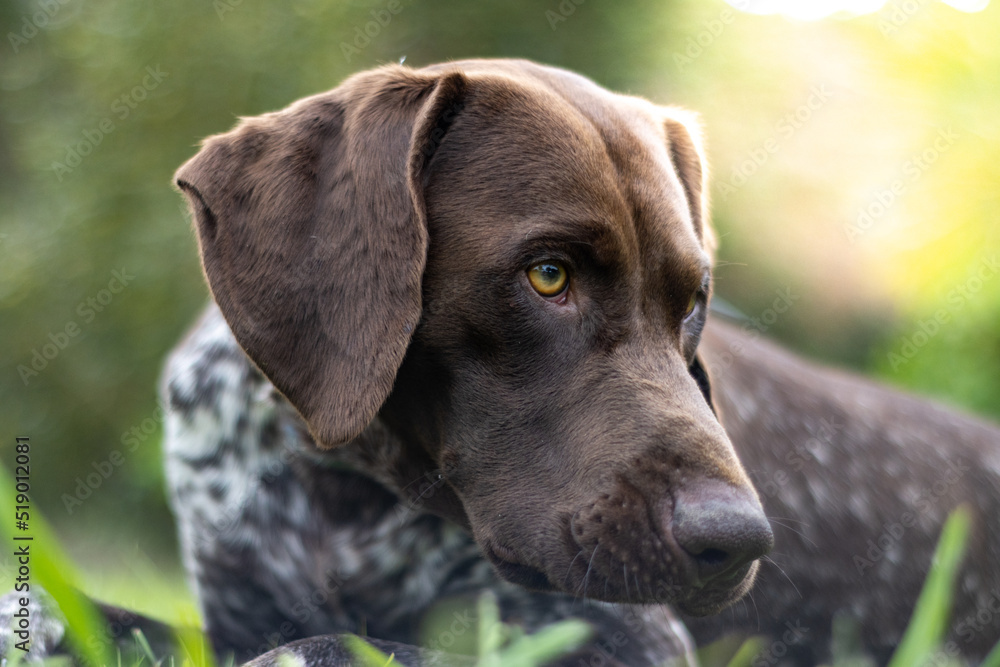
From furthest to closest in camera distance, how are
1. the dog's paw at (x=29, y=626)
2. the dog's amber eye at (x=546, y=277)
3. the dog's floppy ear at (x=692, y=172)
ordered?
1. the dog's floppy ear at (x=692, y=172)
2. the dog's paw at (x=29, y=626)
3. the dog's amber eye at (x=546, y=277)

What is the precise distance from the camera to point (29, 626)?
250cm

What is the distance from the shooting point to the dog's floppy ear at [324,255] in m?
2.20

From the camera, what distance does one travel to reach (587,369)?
2229 millimetres

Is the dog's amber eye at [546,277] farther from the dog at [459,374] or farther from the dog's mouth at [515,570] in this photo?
the dog's mouth at [515,570]

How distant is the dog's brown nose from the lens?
1.91 meters

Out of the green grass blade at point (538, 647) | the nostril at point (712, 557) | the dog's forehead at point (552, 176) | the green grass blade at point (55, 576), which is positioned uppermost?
the dog's forehead at point (552, 176)

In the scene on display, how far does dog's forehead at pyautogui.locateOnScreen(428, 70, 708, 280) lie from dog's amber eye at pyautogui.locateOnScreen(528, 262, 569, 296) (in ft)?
0.27

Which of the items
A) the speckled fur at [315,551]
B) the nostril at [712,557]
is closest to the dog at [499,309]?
the nostril at [712,557]

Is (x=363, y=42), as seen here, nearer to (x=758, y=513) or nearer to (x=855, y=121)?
(x=855, y=121)

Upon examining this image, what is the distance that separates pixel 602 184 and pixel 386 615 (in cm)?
142

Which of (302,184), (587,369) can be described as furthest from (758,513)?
(302,184)

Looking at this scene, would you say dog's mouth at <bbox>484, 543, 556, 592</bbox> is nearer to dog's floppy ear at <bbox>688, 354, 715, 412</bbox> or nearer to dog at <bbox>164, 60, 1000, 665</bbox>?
dog at <bbox>164, 60, 1000, 665</bbox>

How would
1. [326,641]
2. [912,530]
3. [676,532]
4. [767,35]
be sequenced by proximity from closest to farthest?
[676,532] → [326,641] → [912,530] → [767,35]

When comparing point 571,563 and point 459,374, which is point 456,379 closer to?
point 459,374
